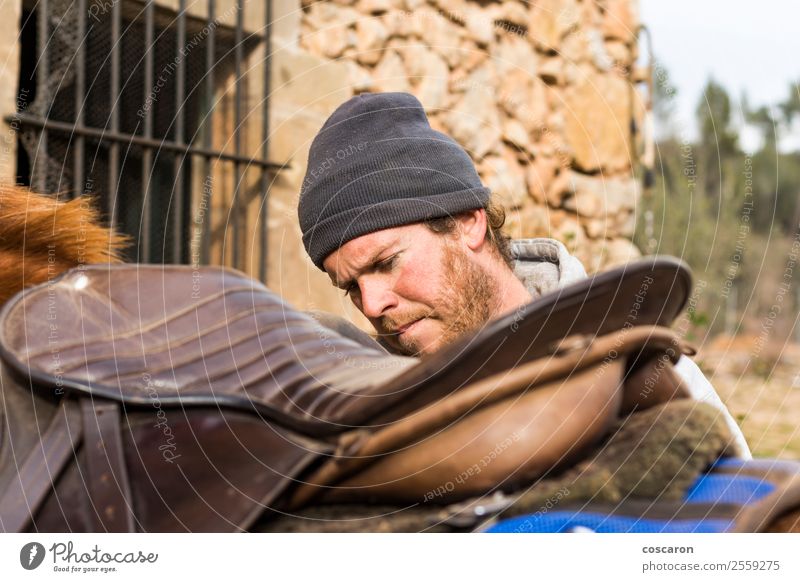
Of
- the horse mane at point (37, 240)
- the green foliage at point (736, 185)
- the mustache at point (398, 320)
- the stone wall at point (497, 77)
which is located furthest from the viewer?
the stone wall at point (497, 77)

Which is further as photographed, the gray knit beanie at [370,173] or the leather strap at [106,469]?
the gray knit beanie at [370,173]

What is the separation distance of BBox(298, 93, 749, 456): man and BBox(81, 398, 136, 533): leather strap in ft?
1.91

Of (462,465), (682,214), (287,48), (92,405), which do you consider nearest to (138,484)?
(92,405)

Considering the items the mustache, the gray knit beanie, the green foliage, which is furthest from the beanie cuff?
the green foliage

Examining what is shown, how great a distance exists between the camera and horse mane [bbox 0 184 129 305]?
2.28 ft

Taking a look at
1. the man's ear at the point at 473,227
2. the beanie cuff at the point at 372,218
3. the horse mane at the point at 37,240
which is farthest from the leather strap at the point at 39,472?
the man's ear at the point at 473,227

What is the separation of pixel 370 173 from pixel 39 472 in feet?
2.26

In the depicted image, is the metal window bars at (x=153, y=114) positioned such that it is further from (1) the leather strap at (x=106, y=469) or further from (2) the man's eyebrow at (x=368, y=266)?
(1) the leather strap at (x=106, y=469)

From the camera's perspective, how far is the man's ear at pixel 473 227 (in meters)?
1.23

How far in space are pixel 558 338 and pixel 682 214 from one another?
177 centimetres

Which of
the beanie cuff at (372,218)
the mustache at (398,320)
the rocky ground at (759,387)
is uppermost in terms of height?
the beanie cuff at (372,218)

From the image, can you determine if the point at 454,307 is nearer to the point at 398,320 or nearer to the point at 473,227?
the point at 398,320

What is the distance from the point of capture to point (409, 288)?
1.09m
